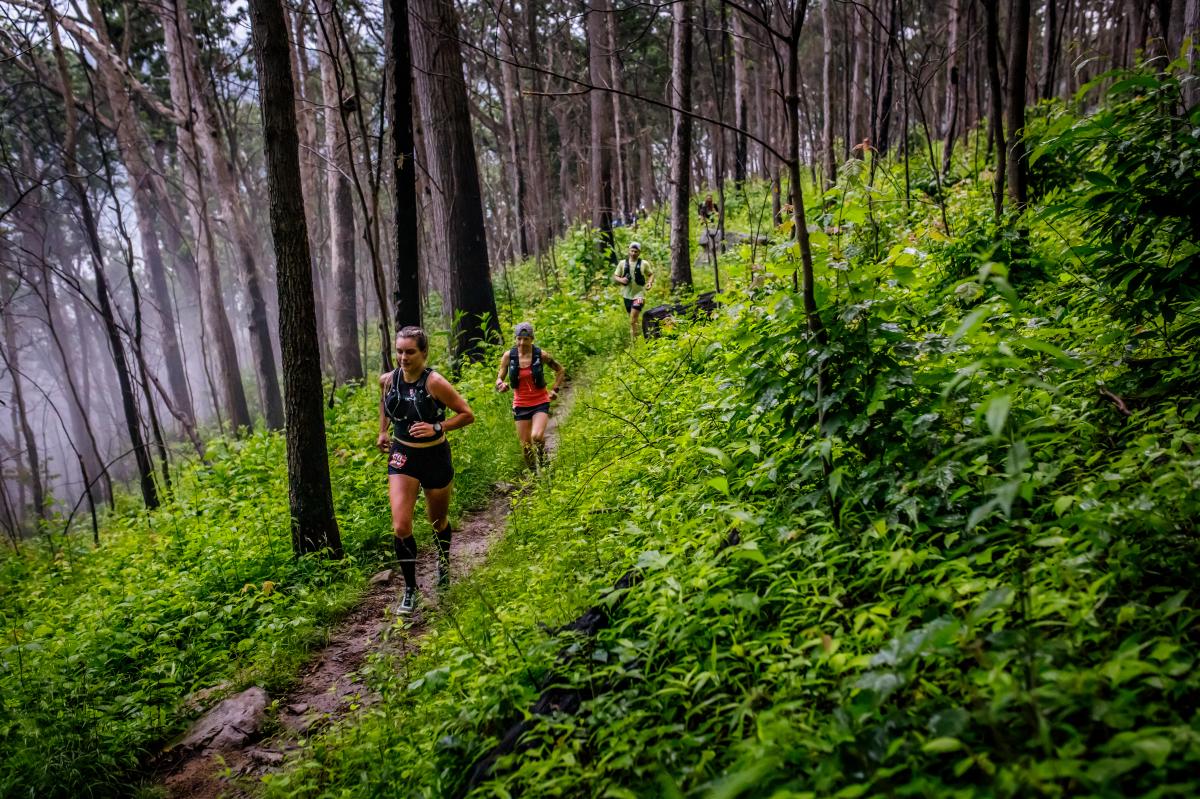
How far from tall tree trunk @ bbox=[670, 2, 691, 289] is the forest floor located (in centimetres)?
798

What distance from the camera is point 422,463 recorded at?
557 cm

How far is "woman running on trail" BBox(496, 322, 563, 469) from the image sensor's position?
7.60 m

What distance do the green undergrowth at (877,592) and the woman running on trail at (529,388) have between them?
9.88 ft

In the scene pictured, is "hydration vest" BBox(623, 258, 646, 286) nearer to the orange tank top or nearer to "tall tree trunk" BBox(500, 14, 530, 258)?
the orange tank top

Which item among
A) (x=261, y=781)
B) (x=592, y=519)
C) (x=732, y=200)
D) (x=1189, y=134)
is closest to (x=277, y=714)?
(x=261, y=781)

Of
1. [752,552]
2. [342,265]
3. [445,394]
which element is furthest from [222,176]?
[752,552]

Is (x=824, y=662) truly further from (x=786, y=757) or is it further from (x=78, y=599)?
(x=78, y=599)

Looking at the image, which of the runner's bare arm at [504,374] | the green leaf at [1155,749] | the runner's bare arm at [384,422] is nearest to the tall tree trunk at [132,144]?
the runner's bare arm at [504,374]

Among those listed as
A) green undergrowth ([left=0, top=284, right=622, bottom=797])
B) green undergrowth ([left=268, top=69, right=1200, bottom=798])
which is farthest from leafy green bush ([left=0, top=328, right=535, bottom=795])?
green undergrowth ([left=268, top=69, right=1200, bottom=798])

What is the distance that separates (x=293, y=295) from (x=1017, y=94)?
Answer: 698 centimetres

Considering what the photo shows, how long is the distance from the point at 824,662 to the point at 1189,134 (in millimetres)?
3151

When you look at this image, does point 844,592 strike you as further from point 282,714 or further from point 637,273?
point 637,273

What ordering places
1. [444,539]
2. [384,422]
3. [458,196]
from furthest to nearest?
[458,196]
[384,422]
[444,539]

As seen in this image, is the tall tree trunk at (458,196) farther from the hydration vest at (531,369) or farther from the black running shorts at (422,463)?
the black running shorts at (422,463)
